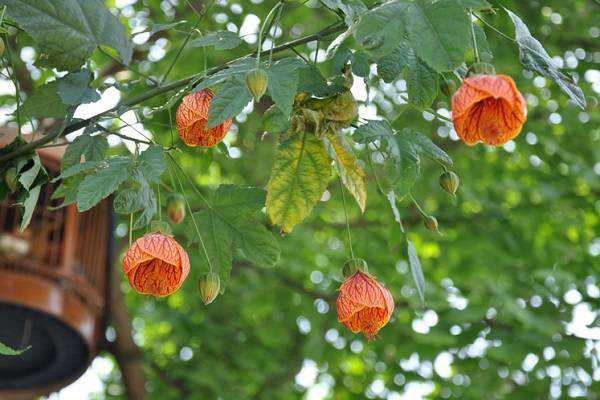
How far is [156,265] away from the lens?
1.50 m

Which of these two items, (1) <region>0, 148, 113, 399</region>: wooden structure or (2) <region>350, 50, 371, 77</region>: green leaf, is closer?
(2) <region>350, 50, 371, 77</region>: green leaf

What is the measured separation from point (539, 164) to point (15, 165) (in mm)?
3315

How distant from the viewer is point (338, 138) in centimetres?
146

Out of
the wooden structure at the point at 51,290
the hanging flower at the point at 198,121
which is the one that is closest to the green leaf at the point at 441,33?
the hanging flower at the point at 198,121

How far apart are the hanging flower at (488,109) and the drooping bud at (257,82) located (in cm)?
25

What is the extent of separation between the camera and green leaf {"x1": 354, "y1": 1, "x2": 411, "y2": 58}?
1.20m

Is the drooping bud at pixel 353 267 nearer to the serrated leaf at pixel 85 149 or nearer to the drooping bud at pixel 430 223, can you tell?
the drooping bud at pixel 430 223

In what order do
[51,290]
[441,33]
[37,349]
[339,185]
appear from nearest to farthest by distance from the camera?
[441,33] < [51,290] < [37,349] < [339,185]

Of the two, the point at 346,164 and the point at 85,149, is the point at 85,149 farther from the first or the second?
the point at 346,164

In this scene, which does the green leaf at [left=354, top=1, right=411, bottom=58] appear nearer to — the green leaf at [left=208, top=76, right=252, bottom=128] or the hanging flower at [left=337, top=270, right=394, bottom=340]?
the green leaf at [left=208, top=76, right=252, bottom=128]

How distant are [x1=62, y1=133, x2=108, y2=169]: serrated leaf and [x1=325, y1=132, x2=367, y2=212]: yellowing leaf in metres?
0.37

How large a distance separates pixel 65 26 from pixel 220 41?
0.77ft

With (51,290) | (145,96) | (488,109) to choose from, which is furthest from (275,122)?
(51,290)

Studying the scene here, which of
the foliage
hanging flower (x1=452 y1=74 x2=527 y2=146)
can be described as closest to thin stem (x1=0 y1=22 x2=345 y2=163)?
the foliage
